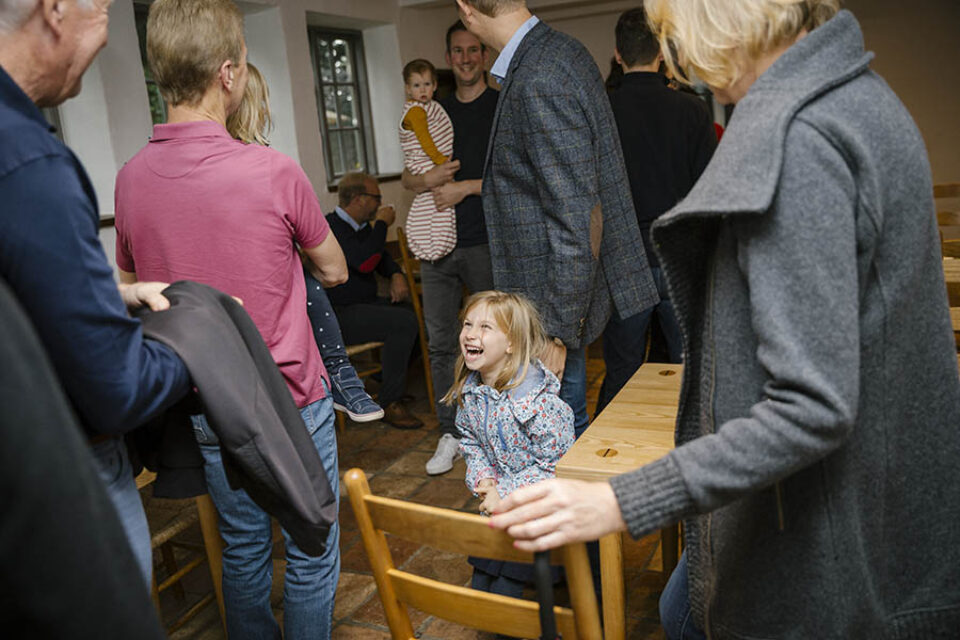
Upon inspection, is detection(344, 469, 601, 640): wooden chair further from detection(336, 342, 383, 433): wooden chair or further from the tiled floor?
detection(336, 342, 383, 433): wooden chair

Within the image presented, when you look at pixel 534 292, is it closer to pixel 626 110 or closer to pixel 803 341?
pixel 626 110

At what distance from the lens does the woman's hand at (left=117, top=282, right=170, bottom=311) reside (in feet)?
3.81

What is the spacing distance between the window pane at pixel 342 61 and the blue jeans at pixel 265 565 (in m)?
4.87

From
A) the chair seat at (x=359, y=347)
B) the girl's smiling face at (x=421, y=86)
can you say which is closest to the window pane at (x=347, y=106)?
the girl's smiling face at (x=421, y=86)

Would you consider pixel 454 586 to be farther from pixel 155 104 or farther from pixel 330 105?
pixel 330 105

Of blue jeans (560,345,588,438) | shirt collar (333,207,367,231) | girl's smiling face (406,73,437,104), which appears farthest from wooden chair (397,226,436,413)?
blue jeans (560,345,588,438)

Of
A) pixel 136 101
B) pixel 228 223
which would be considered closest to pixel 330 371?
pixel 228 223

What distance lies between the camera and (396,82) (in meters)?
6.29

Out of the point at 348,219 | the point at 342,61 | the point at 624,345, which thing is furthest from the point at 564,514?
the point at 342,61

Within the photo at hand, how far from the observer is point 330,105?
6.02 meters

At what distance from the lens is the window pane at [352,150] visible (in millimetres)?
6172

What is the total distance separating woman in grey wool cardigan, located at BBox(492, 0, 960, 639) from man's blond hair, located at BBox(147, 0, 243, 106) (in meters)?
0.93

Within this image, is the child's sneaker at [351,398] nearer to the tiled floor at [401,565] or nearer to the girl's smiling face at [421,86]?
the tiled floor at [401,565]

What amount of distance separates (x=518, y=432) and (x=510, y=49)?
42.1 inches
